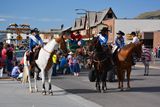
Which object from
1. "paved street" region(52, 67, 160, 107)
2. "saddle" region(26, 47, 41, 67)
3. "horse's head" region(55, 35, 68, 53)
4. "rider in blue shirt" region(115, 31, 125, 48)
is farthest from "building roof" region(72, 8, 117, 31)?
"horse's head" region(55, 35, 68, 53)

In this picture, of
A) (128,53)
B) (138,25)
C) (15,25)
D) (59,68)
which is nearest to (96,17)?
(138,25)

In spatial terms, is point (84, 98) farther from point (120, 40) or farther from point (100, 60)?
point (120, 40)

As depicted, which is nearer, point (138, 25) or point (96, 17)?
point (138, 25)

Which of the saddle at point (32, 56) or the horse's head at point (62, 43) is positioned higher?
the horse's head at point (62, 43)

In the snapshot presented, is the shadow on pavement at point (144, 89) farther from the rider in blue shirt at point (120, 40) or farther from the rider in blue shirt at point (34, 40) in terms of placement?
the rider in blue shirt at point (34, 40)

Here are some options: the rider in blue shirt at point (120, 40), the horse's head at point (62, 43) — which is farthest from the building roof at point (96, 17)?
the horse's head at point (62, 43)

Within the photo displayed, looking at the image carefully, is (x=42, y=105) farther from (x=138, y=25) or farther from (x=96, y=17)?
(x=96, y=17)

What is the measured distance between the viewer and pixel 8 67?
26.8m

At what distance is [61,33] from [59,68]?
13.9 metres

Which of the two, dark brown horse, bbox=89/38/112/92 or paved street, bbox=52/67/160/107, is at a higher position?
dark brown horse, bbox=89/38/112/92

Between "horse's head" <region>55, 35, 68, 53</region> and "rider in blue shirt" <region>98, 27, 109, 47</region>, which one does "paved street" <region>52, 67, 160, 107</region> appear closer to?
"horse's head" <region>55, 35, 68, 53</region>

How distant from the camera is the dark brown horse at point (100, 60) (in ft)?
53.2

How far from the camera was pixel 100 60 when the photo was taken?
53.8 feet

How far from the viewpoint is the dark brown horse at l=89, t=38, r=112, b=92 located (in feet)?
53.2
